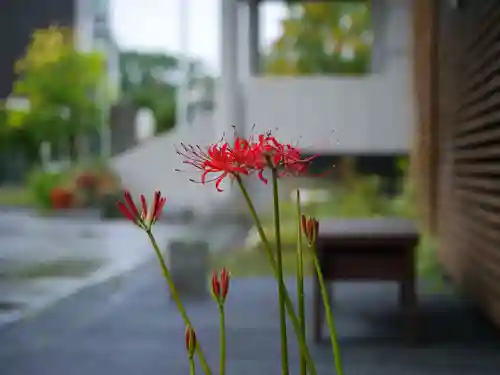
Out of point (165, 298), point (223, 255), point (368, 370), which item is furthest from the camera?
point (223, 255)

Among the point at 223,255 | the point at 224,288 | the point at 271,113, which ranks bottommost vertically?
the point at 223,255

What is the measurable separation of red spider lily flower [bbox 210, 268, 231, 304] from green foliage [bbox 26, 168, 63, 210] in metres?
1.60

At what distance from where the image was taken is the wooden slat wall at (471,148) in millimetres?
2488

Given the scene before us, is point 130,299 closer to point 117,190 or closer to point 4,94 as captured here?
point 117,190

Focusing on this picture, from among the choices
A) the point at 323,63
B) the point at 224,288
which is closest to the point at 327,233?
the point at 323,63

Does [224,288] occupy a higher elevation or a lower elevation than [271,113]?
lower

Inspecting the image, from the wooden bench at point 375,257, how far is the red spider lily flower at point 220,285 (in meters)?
1.47

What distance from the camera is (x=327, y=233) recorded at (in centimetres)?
227

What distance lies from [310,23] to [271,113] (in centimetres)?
47

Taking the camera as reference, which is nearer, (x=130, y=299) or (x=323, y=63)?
(x=130, y=299)

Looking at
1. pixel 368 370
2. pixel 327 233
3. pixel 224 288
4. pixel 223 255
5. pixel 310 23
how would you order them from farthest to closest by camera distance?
pixel 310 23 → pixel 223 255 → pixel 327 233 → pixel 368 370 → pixel 224 288

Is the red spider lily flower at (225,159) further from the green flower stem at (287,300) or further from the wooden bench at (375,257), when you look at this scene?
the wooden bench at (375,257)

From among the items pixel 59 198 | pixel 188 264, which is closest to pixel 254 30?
pixel 188 264

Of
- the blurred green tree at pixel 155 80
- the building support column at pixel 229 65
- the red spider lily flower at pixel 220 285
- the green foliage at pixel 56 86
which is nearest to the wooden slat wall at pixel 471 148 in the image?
the building support column at pixel 229 65
